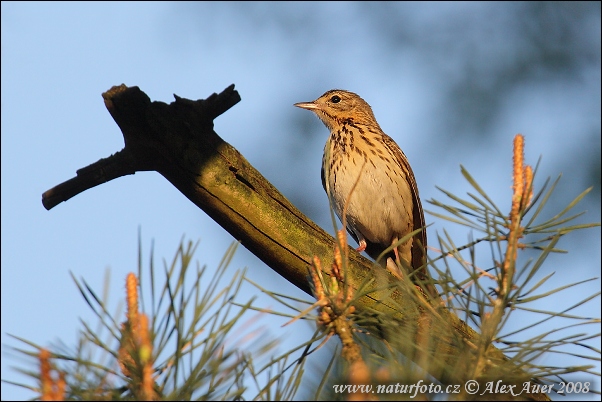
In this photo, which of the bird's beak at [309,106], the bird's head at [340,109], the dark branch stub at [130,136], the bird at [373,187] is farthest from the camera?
the bird's beak at [309,106]

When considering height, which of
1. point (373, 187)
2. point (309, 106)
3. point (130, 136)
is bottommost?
point (130, 136)

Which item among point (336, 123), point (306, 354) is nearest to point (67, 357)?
point (306, 354)

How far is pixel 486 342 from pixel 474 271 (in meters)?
0.18

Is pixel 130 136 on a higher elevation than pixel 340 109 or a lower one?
lower

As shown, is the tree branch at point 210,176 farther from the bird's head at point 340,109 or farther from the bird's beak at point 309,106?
the bird's beak at point 309,106

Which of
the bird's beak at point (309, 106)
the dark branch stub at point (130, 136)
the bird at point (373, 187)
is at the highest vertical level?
the bird's beak at point (309, 106)

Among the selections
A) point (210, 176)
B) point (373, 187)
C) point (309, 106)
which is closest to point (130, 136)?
point (210, 176)

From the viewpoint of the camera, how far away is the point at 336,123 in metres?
6.51

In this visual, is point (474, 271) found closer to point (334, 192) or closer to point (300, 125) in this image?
point (334, 192)

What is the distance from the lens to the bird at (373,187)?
578 cm

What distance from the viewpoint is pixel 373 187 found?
229 inches

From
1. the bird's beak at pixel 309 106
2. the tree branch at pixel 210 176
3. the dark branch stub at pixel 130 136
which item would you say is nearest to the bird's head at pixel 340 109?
the bird's beak at pixel 309 106

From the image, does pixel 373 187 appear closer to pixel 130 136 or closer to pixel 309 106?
pixel 309 106

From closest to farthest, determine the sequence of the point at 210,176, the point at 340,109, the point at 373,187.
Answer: the point at 210,176, the point at 373,187, the point at 340,109
